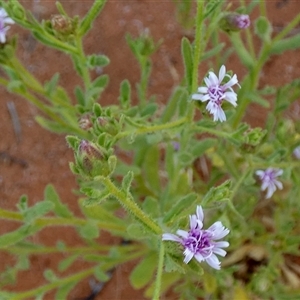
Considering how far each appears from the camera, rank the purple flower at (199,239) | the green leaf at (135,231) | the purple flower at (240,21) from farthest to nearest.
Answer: the purple flower at (240,21), the green leaf at (135,231), the purple flower at (199,239)

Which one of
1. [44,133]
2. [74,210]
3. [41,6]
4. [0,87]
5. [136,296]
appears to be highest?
[41,6]

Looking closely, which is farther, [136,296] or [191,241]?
[136,296]

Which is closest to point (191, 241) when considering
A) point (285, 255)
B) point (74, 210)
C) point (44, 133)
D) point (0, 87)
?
point (285, 255)

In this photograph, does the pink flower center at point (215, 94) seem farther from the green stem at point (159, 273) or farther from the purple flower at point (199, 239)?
the green stem at point (159, 273)

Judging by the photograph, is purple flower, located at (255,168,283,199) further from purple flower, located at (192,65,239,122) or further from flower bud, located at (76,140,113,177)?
flower bud, located at (76,140,113,177)

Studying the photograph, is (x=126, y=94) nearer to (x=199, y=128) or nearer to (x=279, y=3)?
(x=199, y=128)

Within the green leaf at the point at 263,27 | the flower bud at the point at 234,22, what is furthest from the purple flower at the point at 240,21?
the green leaf at the point at 263,27

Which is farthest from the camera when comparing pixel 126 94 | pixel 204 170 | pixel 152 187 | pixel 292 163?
pixel 204 170

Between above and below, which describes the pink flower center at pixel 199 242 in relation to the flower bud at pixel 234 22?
below
